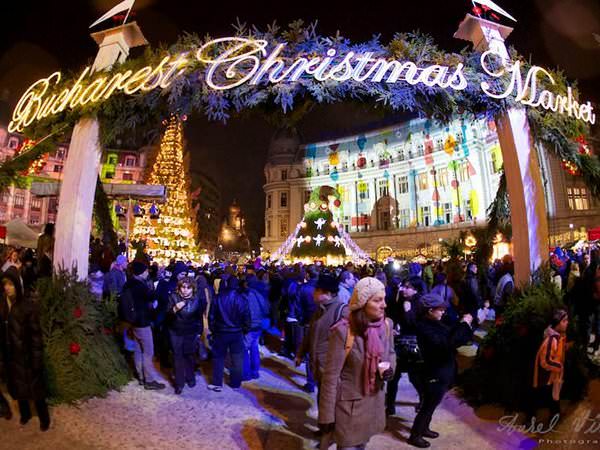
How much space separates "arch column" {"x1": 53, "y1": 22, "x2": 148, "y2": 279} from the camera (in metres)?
6.74

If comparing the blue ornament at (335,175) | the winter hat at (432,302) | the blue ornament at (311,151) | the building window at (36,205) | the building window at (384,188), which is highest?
the blue ornament at (311,151)

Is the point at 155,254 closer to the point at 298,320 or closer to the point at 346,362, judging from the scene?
the point at 298,320

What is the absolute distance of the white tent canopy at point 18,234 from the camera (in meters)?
14.8

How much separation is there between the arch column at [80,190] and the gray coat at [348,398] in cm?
527

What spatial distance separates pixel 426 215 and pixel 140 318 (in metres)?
61.1

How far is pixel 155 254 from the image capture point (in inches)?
999

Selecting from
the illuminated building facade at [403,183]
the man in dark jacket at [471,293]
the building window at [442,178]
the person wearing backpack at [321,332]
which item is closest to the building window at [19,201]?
the illuminated building facade at [403,183]

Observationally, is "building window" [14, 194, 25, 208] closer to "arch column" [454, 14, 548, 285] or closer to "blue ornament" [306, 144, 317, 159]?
"blue ornament" [306, 144, 317, 159]

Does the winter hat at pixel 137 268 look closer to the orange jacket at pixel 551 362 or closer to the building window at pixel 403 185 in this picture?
the orange jacket at pixel 551 362

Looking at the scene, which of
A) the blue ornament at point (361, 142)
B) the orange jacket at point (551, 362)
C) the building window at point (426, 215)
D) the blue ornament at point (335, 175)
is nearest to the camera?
the orange jacket at point (551, 362)

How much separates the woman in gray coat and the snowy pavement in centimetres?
182

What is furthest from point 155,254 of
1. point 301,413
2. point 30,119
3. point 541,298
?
point 541,298

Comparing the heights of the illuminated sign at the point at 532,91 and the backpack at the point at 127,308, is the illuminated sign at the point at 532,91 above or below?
above

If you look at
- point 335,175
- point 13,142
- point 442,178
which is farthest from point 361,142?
point 13,142
